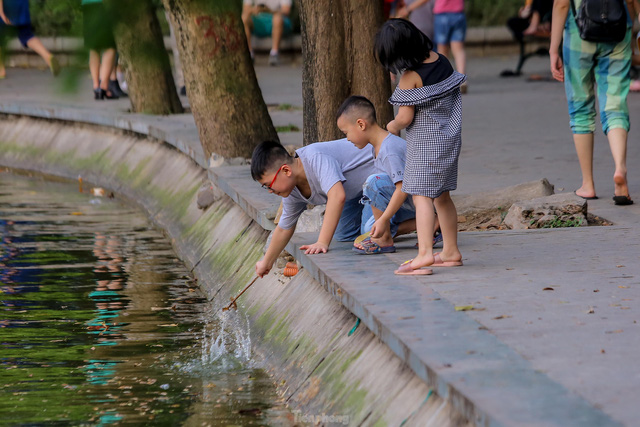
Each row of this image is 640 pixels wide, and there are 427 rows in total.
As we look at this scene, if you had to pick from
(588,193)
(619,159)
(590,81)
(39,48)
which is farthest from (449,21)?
(39,48)

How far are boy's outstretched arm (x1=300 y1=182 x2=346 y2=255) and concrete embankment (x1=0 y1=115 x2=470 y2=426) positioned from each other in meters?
0.20

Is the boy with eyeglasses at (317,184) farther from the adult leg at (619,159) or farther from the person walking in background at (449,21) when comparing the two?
the person walking in background at (449,21)

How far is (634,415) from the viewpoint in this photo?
2.80 metres

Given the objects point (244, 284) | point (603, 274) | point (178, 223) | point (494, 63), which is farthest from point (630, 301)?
point (494, 63)

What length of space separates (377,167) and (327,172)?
0.29 m

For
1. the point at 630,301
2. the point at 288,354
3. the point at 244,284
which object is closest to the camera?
the point at 630,301

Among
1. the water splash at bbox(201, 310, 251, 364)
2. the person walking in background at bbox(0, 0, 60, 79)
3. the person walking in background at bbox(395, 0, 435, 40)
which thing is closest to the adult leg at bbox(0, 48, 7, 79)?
the person walking in background at bbox(0, 0, 60, 79)

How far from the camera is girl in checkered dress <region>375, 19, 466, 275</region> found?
4.77 metres

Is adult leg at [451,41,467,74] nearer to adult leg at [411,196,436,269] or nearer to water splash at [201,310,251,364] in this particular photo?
water splash at [201,310,251,364]

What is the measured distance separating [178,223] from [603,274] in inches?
202

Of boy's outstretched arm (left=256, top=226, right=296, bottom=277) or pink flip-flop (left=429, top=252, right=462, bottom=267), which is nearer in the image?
pink flip-flop (left=429, top=252, right=462, bottom=267)

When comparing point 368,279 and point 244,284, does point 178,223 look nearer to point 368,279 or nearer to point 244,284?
point 244,284

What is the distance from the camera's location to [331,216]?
5227mm

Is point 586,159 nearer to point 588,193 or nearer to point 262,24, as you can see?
point 588,193
